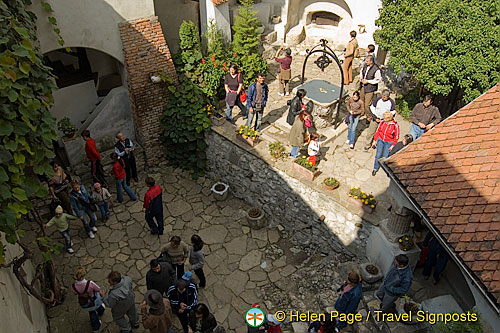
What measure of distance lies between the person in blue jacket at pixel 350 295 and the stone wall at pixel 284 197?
199cm

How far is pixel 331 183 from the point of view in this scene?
8648mm

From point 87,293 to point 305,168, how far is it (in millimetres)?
4900

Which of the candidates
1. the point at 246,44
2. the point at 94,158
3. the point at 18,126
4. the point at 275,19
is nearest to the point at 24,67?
the point at 18,126

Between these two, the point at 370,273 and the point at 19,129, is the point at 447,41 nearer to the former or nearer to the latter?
the point at 370,273

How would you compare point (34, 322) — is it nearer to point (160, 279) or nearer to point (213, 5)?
point (160, 279)

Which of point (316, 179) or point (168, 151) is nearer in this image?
point (316, 179)

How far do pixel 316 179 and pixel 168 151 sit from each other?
14.7 feet

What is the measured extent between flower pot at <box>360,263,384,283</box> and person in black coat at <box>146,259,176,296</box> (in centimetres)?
343

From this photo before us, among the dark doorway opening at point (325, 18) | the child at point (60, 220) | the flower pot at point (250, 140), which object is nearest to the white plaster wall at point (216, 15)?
the flower pot at point (250, 140)

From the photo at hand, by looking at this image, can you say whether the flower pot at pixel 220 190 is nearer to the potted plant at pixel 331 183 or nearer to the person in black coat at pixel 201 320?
the potted plant at pixel 331 183

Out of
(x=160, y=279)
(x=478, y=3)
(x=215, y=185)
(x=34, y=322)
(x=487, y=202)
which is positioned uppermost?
(x=478, y=3)

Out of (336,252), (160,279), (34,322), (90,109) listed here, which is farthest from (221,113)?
(34,322)

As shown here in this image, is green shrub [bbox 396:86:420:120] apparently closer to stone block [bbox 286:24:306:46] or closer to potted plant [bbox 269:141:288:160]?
potted plant [bbox 269:141:288:160]

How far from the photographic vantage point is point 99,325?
7.27 metres
